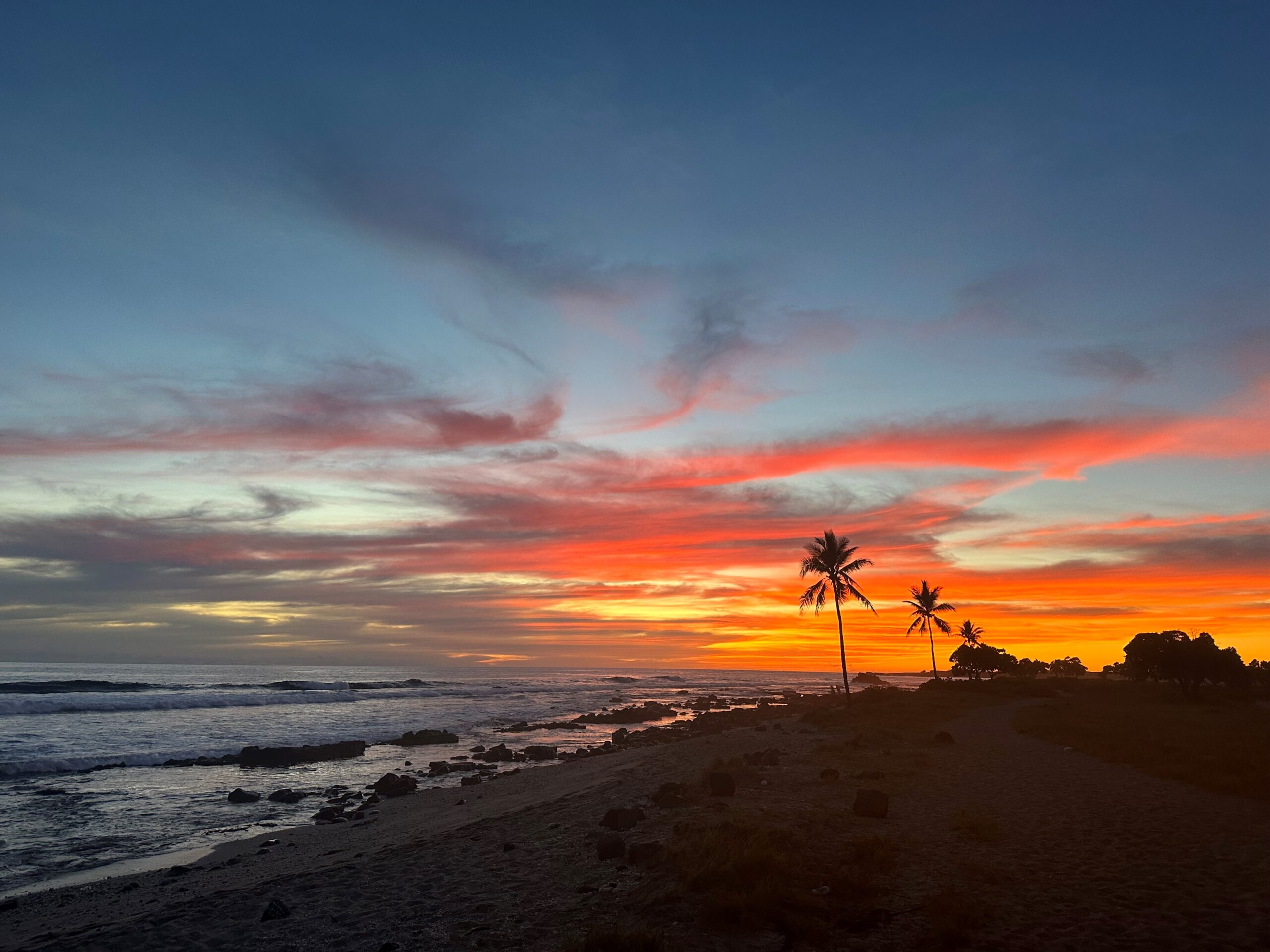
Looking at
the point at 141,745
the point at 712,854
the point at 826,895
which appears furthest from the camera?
the point at 141,745

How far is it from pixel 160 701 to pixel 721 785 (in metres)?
70.5

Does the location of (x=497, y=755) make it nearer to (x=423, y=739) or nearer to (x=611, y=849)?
(x=423, y=739)

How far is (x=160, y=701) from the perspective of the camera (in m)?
65.9

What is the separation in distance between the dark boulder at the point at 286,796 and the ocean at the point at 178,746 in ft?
1.12

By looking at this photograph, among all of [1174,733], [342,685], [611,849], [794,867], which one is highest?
[1174,733]

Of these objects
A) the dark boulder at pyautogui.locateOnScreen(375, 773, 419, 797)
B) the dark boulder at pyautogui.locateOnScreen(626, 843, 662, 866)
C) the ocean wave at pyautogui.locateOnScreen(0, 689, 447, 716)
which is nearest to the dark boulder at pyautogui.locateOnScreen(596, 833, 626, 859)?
the dark boulder at pyautogui.locateOnScreen(626, 843, 662, 866)

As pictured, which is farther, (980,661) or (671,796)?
(980,661)

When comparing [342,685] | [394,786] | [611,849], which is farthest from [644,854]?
[342,685]

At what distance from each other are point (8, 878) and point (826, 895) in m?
18.2

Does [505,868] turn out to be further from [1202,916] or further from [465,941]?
[1202,916]

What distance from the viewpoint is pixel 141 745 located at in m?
37.8

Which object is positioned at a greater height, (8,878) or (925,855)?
(925,855)

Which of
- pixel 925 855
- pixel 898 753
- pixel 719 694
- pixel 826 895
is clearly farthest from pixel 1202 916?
pixel 719 694

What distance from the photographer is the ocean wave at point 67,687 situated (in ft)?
244
